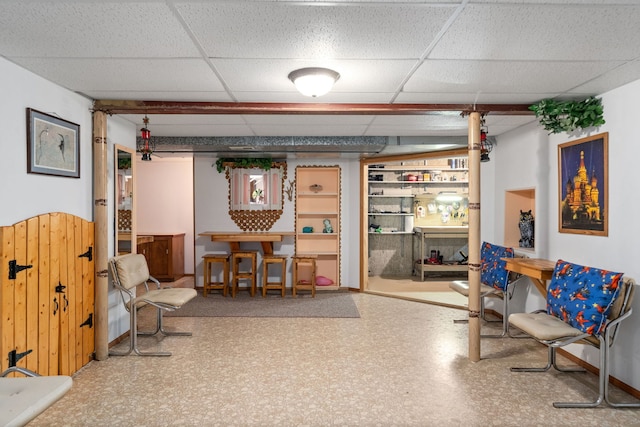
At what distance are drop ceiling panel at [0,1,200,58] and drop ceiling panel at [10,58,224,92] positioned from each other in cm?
13

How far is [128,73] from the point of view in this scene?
2.98 meters

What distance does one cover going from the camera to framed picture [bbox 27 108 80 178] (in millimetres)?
2902

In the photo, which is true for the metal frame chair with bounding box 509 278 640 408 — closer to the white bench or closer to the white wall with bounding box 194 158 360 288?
the white bench

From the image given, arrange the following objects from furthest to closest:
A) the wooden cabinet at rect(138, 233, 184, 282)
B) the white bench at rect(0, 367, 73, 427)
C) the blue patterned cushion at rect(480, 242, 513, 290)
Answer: the wooden cabinet at rect(138, 233, 184, 282), the blue patterned cushion at rect(480, 242, 513, 290), the white bench at rect(0, 367, 73, 427)

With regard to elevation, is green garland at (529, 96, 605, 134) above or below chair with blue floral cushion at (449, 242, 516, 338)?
above

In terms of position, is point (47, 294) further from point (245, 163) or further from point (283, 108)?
point (245, 163)

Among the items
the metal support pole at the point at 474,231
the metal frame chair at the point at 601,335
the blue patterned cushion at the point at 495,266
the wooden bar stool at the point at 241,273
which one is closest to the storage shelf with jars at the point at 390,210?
the wooden bar stool at the point at 241,273

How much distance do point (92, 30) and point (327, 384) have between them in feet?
9.60

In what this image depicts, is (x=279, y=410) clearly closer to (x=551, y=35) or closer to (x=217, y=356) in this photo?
(x=217, y=356)

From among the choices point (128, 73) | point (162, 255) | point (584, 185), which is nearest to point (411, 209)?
point (584, 185)

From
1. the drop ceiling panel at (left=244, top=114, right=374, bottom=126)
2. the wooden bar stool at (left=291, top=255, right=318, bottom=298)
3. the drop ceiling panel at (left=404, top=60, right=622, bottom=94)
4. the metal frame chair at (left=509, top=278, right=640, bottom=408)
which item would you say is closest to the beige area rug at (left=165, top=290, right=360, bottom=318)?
the wooden bar stool at (left=291, top=255, right=318, bottom=298)

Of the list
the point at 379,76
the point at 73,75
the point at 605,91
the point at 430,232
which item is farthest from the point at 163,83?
the point at 430,232

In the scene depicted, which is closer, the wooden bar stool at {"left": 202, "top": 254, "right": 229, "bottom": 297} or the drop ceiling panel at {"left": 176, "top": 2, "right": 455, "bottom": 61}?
the drop ceiling panel at {"left": 176, "top": 2, "right": 455, "bottom": 61}

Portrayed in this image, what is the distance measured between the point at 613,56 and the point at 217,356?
3953 millimetres
